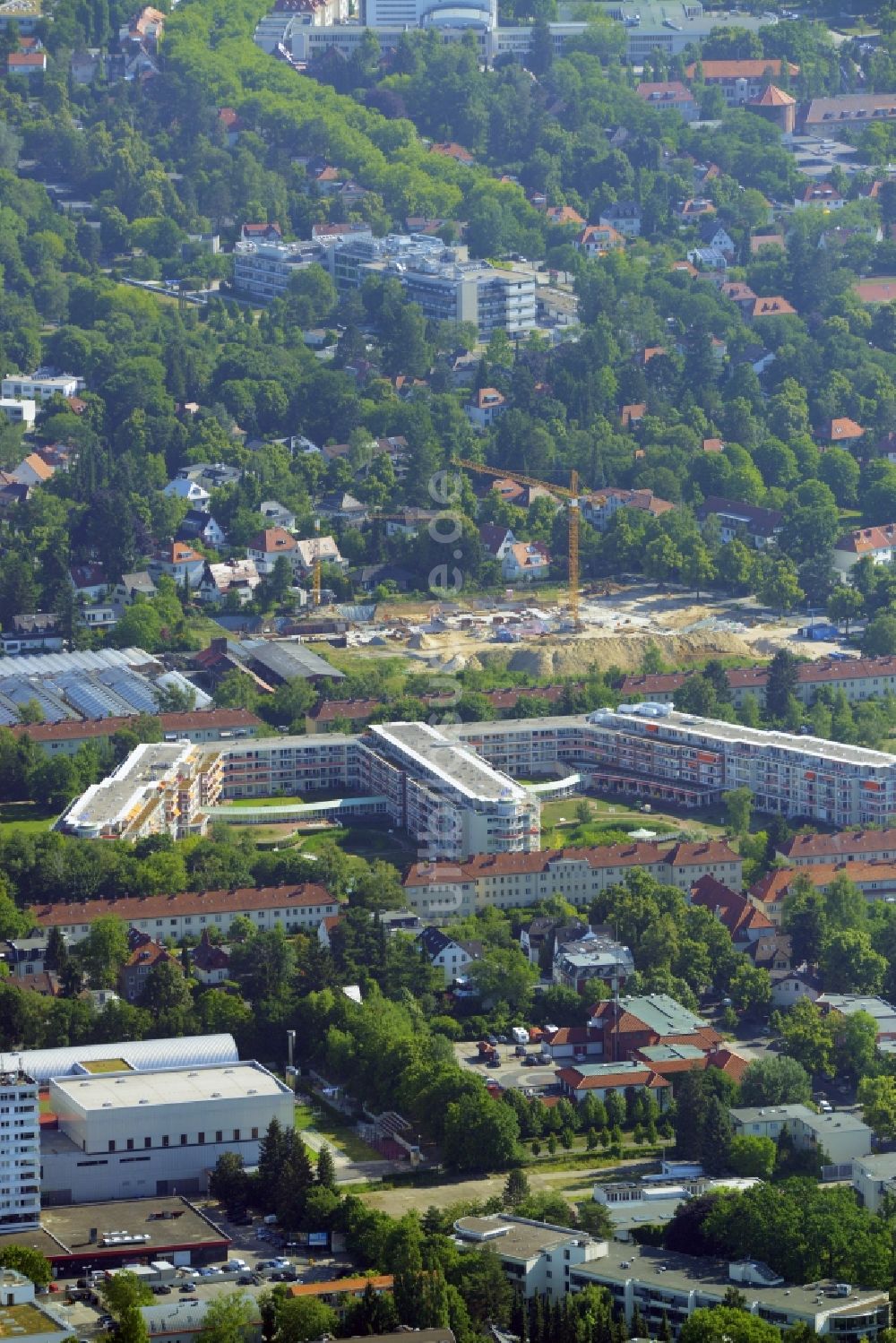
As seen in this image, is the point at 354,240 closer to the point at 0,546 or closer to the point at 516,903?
the point at 0,546

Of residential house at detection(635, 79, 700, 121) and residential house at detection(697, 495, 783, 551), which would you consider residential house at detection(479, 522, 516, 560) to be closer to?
residential house at detection(697, 495, 783, 551)

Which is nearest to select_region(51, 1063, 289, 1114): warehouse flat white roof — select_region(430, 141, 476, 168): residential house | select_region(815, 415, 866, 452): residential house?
select_region(815, 415, 866, 452): residential house

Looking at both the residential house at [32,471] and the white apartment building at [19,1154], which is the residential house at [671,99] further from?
the white apartment building at [19,1154]

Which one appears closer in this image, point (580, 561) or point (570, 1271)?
point (570, 1271)

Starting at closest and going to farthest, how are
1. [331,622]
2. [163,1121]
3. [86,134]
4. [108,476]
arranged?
[163,1121] < [331,622] < [108,476] < [86,134]

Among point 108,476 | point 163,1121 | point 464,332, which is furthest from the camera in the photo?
point 464,332

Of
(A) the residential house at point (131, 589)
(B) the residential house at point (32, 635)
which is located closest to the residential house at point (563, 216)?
(A) the residential house at point (131, 589)

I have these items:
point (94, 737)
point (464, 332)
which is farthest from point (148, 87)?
point (94, 737)
